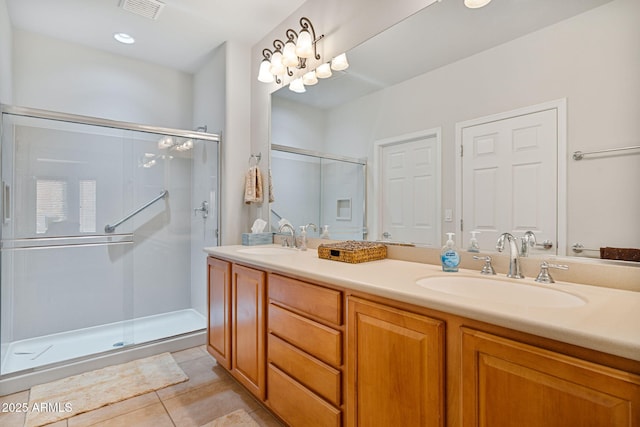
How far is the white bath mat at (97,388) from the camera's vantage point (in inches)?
70.2

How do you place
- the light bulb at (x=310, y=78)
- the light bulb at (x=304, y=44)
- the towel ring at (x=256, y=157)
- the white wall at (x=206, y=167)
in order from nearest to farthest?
the light bulb at (x=304, y=44) < the light bulb at (x=310, y=78) < the towel ring at (x=256, y=157) < the white wall at (x=206, y=167)

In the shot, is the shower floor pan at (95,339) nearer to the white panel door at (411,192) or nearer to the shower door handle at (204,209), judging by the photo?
the shower door handle at (204,209)

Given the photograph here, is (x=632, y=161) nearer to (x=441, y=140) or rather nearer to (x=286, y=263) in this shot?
(x=441, y=140)

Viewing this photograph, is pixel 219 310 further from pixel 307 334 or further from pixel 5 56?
pixel 5 56

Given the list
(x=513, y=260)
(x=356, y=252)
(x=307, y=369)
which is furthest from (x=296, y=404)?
(x=513, y=260)

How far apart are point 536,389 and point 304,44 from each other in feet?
7.05

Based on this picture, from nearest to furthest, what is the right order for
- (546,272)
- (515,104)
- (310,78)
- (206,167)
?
1. (546,272)
2. (515,104)
3. (310,78)
4. (206,167)

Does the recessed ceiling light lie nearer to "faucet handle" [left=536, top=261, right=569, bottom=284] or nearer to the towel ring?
the towel ring

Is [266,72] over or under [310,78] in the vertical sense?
over

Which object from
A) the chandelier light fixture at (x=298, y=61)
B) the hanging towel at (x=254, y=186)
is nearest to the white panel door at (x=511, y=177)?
the chandelier light fixture at (x=298, y=61)

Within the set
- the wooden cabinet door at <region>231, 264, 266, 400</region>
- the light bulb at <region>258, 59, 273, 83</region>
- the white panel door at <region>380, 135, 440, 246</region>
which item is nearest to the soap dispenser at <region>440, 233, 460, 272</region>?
the white panel door at <region>380, 135, 440, 246</region>

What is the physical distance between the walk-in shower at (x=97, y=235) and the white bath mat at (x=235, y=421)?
1.17 metres

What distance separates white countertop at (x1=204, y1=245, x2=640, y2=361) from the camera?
25.9 inches

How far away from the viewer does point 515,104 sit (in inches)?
49.3
